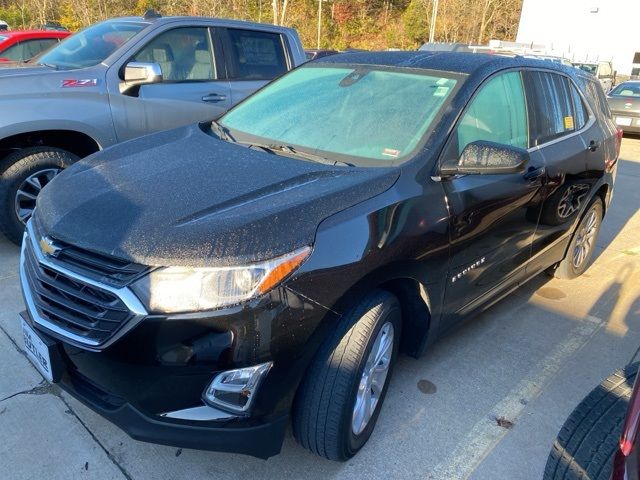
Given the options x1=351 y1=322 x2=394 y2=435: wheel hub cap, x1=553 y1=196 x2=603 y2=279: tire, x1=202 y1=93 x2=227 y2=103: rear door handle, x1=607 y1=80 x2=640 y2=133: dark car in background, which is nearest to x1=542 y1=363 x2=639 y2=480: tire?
x1=351 y1=322 x2=394 y2=435: wheel hub cap

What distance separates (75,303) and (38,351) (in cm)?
34

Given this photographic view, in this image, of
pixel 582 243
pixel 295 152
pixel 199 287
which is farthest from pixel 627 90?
pixel 199 287

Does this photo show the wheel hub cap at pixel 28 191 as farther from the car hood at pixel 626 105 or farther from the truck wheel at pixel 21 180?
the car hood at pixel 626 105

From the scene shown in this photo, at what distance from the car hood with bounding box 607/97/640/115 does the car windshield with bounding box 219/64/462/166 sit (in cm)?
1171

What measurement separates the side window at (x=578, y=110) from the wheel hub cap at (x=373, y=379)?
2.39m

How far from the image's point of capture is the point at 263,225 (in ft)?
6.26

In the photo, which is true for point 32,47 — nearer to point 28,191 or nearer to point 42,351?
point 28,191

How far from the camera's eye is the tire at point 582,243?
4156 millimetres

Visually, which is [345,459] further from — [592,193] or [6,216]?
[6,216]

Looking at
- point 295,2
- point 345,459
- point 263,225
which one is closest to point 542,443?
point 345,459

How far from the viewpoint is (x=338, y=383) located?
6.79ft

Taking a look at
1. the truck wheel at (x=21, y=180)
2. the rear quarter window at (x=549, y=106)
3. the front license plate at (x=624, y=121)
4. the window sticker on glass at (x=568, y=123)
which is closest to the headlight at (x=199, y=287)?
the rear quarter window at (x=549, y=106)

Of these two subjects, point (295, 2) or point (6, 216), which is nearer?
point (6, 216)

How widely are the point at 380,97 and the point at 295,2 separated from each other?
4440 cm
